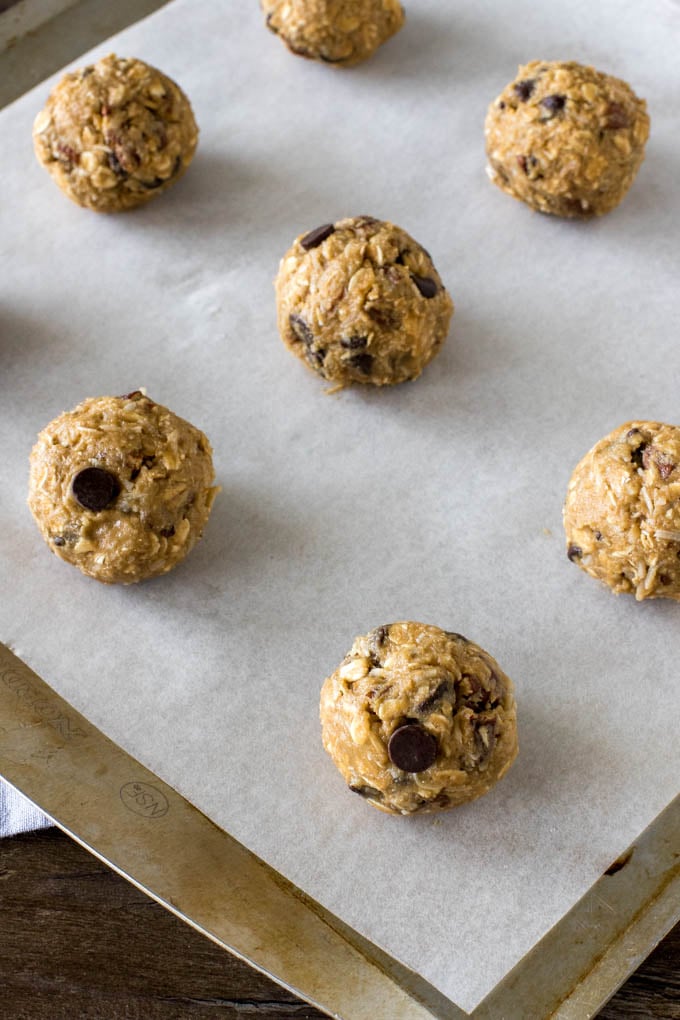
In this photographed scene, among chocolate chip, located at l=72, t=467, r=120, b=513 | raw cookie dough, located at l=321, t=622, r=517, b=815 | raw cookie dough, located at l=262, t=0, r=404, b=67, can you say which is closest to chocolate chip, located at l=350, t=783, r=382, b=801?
raw cookie dough, located at l=321, t=622, r=517, b=815

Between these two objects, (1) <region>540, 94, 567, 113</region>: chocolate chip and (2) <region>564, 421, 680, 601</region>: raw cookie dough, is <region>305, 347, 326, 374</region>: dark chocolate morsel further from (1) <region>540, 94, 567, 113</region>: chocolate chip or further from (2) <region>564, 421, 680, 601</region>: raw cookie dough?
(1) <region>540, 94, 567, 113</region>: chocolate chip

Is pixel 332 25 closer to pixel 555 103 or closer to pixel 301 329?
pixel 555 103

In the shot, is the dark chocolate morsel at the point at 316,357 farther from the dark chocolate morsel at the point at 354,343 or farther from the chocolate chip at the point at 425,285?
the chocolate chip at the point at 425,285

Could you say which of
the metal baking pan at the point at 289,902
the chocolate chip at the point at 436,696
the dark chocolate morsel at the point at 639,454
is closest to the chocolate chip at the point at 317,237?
the dark chocolate morsel at the point at 639,454

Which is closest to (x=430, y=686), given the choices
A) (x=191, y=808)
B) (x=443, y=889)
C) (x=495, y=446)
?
(x=443, y=889)

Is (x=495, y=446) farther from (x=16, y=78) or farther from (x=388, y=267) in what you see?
(x=16, y=78)

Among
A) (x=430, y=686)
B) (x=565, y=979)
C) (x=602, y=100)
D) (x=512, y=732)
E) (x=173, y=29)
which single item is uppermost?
(x=173, y=29)
